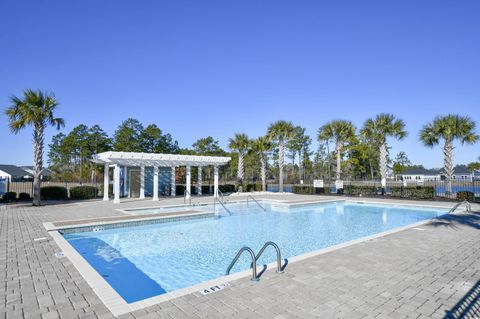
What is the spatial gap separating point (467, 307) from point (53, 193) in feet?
69.7

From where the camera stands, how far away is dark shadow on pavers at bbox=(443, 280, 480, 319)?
135 inches

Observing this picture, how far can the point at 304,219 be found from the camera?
13.7 metres

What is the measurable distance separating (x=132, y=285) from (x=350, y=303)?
4.26 m

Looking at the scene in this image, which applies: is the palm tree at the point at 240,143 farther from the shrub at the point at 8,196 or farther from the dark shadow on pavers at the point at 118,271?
the dark shadow on pavers at the point at 118,271

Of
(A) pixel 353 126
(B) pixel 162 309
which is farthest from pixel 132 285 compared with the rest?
(A) pixel 353 126

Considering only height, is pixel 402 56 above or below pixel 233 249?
above

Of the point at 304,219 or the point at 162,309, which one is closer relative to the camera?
the point at 162,309

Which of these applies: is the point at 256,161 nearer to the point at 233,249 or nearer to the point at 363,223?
the point at 363,223

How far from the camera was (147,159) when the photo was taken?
18.6m

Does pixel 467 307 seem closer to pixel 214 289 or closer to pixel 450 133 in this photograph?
pixel 214 289

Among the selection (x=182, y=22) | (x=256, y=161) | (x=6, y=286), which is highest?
(x=182, y=22)

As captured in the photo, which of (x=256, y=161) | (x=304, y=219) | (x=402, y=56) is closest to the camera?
(x=304, y=219)

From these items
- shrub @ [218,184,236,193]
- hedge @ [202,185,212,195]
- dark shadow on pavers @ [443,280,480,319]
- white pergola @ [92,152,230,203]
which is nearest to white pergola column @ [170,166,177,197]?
white pergola @ [92,152,230,203]

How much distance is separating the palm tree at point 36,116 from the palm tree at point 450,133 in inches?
976
